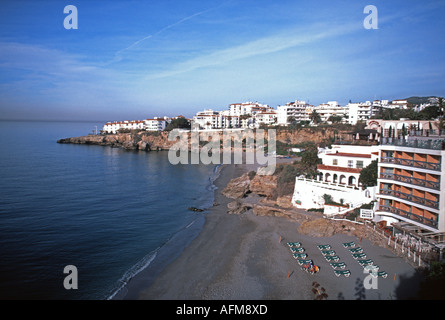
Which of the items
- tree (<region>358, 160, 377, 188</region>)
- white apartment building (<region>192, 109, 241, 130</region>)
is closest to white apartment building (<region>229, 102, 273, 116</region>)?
white apartment building (<region>192, 109, 241, 130</region>)

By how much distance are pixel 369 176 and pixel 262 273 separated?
467 inches

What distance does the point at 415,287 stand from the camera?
1391 cm

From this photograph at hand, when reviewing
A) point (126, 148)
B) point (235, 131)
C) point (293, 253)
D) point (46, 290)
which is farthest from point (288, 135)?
point (46, 290)

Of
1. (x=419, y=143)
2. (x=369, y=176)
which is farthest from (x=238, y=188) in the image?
(x=419, y=143)

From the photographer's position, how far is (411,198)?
61.0 feet

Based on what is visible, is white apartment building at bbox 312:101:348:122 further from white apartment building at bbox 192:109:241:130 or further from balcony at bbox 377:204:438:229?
balcony at bbox 377:204:438:229

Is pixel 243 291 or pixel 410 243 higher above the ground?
pixel 410 243

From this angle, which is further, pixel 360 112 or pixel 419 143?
pixel 360 112

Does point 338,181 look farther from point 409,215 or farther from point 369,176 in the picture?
point 409,215

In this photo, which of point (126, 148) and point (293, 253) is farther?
point (126, 148)

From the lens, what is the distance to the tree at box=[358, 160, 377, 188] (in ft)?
74.2

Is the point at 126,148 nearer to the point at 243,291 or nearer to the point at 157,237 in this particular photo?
the point at 157,237

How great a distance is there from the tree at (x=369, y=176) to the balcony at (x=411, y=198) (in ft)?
6.68

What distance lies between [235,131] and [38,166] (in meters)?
45.3
